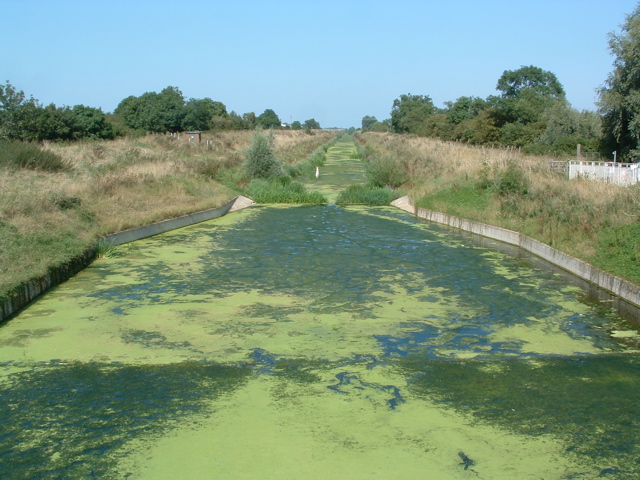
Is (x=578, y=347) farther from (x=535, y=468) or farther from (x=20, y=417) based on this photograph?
(x=20, y=417)

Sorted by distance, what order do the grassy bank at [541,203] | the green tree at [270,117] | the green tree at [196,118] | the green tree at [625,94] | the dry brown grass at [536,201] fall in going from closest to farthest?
the grassy bank at [541,203]
the dry brown grass at [536,201]
the green tree at [625,94]
the green tree at [196,118]
the green tree at [270,117]

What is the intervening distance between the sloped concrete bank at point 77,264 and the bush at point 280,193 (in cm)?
326

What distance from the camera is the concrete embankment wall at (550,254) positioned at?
10750 millimetres

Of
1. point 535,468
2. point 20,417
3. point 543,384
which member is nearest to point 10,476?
point 20,417

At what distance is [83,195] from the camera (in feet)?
54.6

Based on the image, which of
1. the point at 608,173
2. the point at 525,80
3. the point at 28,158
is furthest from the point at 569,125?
the point at 525,80

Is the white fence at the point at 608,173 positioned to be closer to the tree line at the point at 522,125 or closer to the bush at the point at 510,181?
the bush at the point at 510,181

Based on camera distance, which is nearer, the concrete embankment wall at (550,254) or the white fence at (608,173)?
the concrete embankment wall at (550,254)

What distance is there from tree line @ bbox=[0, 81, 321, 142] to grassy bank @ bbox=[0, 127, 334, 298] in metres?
2.69

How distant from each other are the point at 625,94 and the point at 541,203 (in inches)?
493

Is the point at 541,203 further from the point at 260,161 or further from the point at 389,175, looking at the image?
the point at 260,161

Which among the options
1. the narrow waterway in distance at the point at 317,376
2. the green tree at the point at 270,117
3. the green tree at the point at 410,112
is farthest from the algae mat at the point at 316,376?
the green tree at the point at 270,117

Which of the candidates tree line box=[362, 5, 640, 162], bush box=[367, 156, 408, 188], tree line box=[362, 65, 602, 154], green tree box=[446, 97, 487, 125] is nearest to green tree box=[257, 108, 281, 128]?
tree line box=[362, 5, 640, 162]

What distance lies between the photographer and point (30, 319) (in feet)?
30.6
